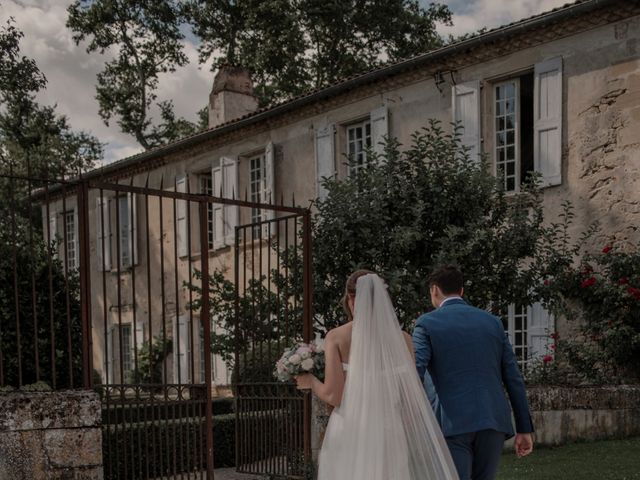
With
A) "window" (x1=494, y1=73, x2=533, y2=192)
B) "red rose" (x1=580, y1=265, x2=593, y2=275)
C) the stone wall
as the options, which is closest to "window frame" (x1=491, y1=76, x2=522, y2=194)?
"window" (x1=494, y1=73, x2=533, y2=192)

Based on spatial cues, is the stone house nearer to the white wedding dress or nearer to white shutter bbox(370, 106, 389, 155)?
white shutter bbox(370, 106, 389, 155)

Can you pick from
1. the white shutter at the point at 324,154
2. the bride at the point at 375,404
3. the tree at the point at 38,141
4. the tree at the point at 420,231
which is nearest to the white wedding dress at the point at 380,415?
the bride at the point at 375,404

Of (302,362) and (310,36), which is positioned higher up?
(310,36)

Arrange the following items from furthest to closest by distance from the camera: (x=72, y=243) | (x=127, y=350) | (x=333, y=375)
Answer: (x=72, y=243), (x=127, y=350), (x=333, y=375)

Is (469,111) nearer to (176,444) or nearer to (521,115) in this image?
(521,115)

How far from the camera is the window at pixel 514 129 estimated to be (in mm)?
12484

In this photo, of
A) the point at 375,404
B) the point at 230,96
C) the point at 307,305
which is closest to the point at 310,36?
the point at 230,96

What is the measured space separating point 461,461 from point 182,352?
47.4ft

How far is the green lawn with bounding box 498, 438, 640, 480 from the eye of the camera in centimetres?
728

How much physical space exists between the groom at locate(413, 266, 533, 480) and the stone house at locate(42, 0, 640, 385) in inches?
192

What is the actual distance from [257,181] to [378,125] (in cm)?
392

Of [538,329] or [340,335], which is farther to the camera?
[538,329]

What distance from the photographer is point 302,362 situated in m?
5.11

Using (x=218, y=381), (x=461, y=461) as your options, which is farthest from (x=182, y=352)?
(x=461, y=461)
